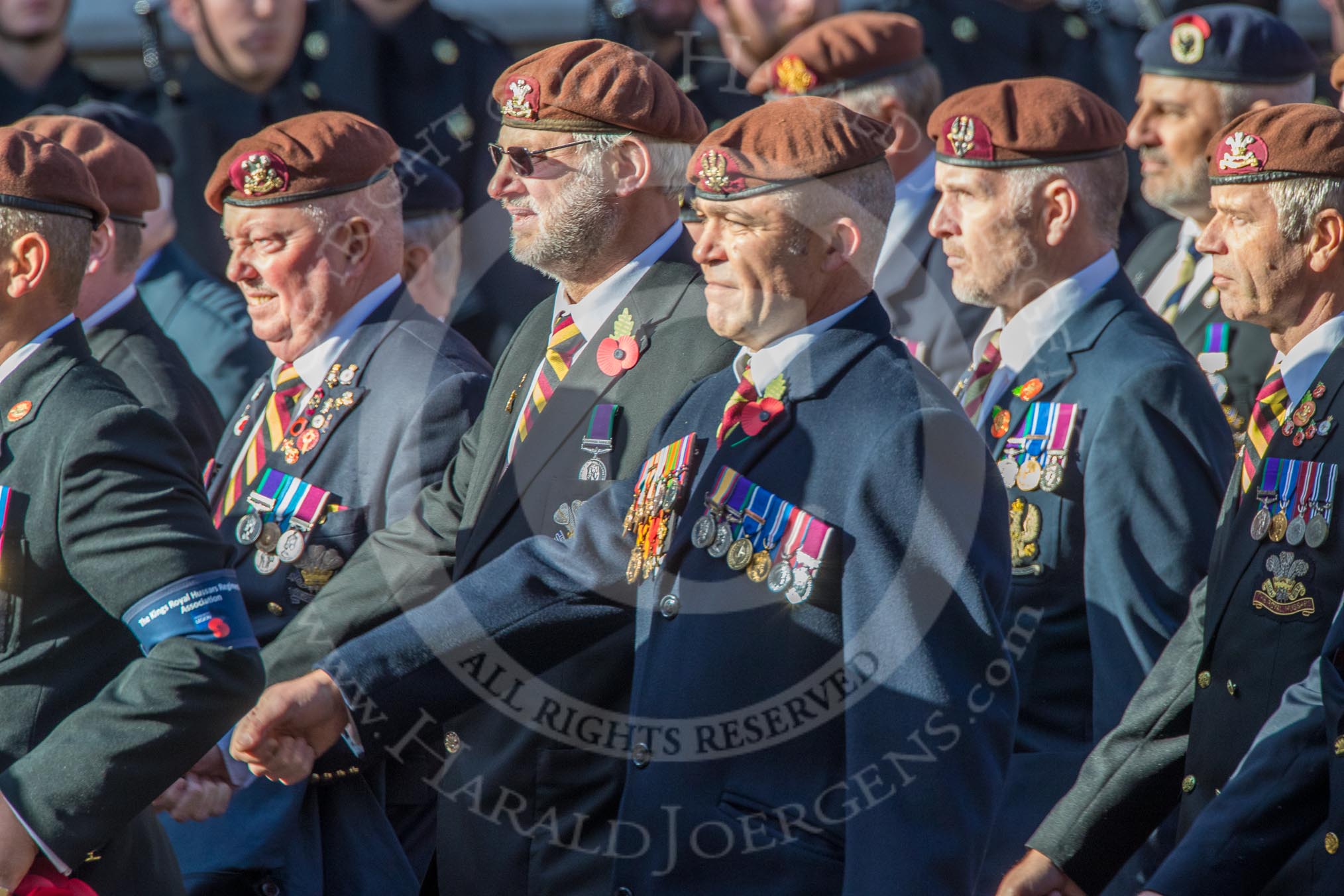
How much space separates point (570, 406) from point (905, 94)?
8.00 ft

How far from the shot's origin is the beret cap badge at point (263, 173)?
4957mm

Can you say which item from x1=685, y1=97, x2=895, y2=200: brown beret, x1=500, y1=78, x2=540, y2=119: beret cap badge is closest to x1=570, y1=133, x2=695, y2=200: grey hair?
x1=500, y1=78, x2=540, y2=119: beret cap badge

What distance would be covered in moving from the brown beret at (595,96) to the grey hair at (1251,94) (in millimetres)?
2024

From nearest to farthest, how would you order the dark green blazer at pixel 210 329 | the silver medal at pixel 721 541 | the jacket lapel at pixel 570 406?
the silver medal at pixel 721 541 → the jacket lapel at pixel 570 406 → the dark green blazer at pixel 210 329

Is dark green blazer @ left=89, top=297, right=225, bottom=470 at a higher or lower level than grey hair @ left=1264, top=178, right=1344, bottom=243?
lower

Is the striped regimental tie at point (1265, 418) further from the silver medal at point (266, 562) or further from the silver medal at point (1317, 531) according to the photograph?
the silver medal at point (266, 562)

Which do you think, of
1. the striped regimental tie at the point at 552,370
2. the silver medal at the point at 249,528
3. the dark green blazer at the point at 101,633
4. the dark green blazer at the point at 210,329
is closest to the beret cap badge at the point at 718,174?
the striped regimental tie at the point at 552,370

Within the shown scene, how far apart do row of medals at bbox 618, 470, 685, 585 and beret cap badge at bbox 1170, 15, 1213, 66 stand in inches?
113

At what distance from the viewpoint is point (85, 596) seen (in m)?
3.32

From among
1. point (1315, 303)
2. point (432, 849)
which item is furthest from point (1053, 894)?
point (432, 849)

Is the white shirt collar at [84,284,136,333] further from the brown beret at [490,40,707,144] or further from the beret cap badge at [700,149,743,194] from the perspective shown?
the beret cap badge at [700,149,743,194]

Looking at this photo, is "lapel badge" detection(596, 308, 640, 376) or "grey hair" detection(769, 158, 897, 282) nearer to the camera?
"grey hair" detection(769, 158, 897, 282)

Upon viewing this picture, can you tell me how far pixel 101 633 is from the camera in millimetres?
3357

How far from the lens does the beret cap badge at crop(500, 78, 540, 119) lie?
4.36 m
